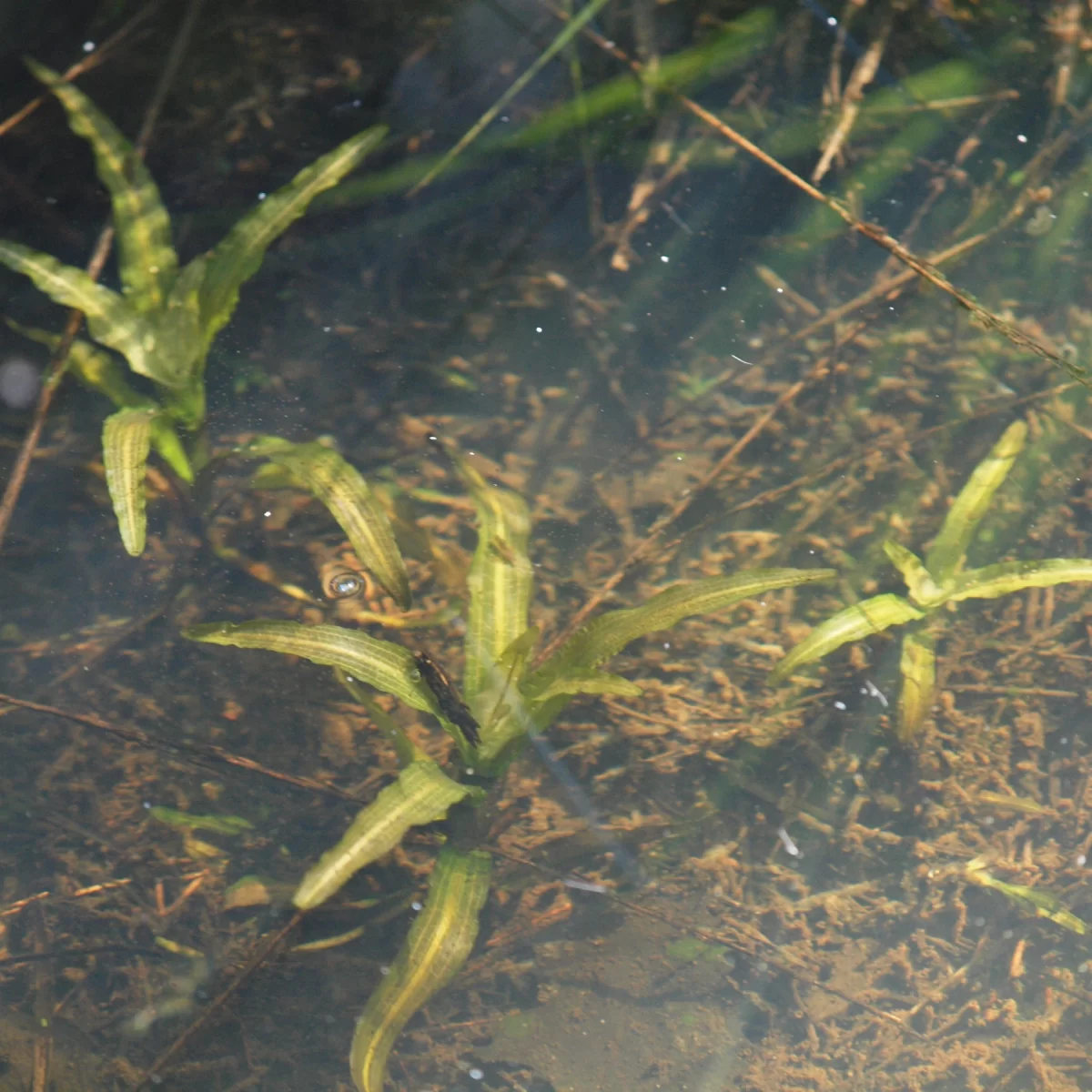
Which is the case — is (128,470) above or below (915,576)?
above

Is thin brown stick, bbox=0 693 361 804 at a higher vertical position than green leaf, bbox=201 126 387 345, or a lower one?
lower

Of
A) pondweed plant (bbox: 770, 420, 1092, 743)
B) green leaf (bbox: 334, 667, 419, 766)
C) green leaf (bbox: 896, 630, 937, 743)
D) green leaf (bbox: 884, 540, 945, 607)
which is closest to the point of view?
green leaf (bbox: 334, 667, 419, 766)

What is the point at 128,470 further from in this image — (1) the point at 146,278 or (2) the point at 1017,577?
(2) the point at 1017,577

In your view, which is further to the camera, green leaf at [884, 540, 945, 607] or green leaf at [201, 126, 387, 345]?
green leaf at [884, 540, 945, 607]

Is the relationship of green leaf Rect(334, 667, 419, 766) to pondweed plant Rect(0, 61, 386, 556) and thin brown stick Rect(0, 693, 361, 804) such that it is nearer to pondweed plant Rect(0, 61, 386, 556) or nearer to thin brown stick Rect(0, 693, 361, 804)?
thin brown stick Rect(0, 693, 361, 804)

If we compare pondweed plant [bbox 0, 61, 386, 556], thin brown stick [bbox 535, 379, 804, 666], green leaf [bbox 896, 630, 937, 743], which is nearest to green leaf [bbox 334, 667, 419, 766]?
thin brown stick [bbox 535, 379, 804, 666]

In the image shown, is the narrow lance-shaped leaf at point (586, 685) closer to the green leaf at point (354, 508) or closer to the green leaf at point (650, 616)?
the green leaf at point (650, 616)

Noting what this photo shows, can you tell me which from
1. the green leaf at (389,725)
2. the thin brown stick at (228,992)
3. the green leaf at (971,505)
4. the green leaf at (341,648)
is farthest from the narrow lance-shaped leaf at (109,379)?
the green leaf at (971,505)

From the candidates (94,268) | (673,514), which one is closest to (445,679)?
(673,514)
